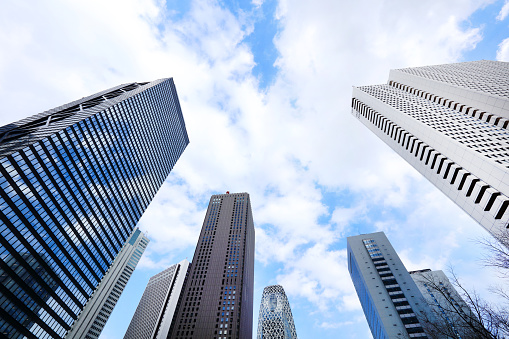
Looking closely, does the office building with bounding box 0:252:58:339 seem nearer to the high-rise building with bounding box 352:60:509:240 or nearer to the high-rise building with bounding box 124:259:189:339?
the high-rise building with bounding box 352:60:509:240

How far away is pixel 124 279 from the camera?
7721 inches

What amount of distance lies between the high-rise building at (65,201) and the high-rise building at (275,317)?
4259 inches

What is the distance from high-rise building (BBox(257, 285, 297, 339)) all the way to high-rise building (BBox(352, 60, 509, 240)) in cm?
13383

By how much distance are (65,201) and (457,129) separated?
362 ft

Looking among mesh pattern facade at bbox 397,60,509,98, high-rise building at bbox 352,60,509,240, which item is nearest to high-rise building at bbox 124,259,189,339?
high-rise building at bbox 352,60,509,240

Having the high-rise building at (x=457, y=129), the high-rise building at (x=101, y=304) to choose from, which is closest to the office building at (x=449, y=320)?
the high-rise building at (x=457, y=129)

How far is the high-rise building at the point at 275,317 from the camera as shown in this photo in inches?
5778

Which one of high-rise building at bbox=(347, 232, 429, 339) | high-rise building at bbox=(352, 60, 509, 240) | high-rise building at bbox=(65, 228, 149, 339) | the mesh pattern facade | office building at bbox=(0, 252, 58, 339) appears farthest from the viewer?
high-rise building at bbox=(65, 228, 149, 339)

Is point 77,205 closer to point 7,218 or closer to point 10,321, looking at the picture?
point 7,218

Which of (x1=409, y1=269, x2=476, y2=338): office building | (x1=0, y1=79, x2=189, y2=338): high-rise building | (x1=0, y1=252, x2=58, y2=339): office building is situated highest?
(x1=0, y1=79, x2=189, y2=338): high-rise building

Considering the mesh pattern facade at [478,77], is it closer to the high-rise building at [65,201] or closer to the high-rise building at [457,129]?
the high-rise building at [457,129]

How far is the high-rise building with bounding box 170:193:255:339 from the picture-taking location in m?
95.5

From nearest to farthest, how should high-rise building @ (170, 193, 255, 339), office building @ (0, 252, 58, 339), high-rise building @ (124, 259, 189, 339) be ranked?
1. office building @ (0, 252, 58, 339)
2. high-rise building @ (170, 193, 255, 339)
3. high-rise building @ (124, 259, 189, 339)

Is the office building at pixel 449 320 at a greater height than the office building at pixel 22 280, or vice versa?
the office building at pixel 22 280
